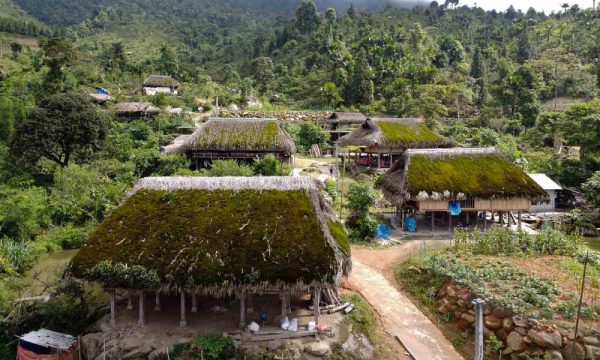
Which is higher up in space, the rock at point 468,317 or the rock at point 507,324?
the rock at point 507,324

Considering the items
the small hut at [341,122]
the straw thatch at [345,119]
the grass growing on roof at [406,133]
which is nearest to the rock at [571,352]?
the grass growing on roof at [406,133]

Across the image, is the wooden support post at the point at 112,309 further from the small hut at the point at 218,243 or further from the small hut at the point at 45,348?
the small hut at the point at 45,348

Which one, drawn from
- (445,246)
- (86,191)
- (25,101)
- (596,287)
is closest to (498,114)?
(445,246)

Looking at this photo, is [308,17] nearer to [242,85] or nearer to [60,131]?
[242,85]

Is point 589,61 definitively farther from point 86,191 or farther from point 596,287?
point 86,191

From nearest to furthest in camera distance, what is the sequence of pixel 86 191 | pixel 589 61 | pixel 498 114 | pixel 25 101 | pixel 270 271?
pixel 270 271 → pixel 86 191 → pixel 25 101 → pixel 498 114 → pixel 589 61

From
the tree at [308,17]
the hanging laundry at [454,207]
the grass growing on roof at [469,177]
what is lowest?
the hanging laundry at [454,207]

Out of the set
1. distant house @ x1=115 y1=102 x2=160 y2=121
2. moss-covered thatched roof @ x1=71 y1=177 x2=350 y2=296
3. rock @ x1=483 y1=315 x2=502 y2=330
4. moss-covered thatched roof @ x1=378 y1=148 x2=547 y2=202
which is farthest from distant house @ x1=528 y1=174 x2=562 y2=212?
distant house @ x1=115 y1=102 x2=160 y2=121
